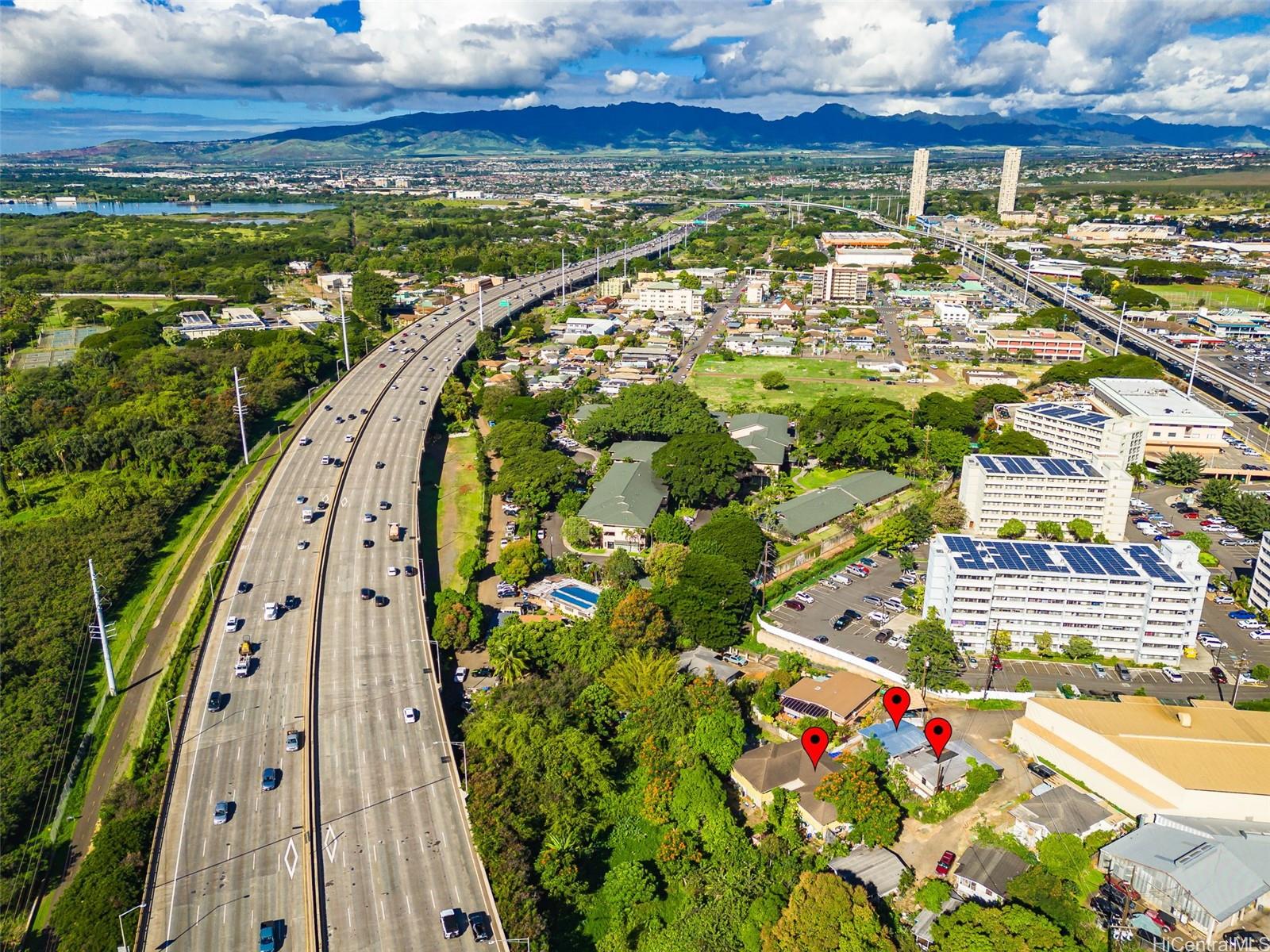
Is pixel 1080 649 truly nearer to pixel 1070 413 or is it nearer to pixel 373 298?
pixel 1070 413

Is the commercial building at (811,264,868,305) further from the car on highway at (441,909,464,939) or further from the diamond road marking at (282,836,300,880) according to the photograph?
the car on highway at (441,909,464,939)

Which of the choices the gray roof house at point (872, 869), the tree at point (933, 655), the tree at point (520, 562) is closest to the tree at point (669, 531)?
the tree at point (520, 562)

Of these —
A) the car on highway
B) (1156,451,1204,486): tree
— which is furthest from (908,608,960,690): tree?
(1156,451,1204,486): tree

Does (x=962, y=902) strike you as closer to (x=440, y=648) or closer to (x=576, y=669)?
(x=576, y=669)

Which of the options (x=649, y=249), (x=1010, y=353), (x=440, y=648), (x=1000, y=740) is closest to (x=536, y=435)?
(x=440, y=648)

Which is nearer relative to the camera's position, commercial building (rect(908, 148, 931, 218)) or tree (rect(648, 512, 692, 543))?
tree (rect(648, 512, 692, 543))

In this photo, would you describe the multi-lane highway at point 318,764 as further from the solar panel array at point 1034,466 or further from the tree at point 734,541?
the solar panel array at point 1034,466
